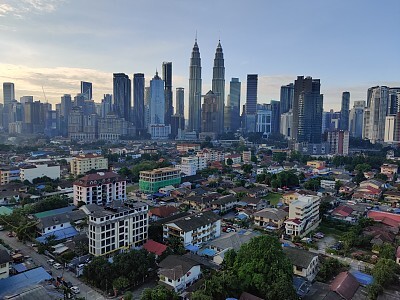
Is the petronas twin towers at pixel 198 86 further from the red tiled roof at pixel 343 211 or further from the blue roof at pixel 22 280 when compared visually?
the blue roof at pixel 22 280

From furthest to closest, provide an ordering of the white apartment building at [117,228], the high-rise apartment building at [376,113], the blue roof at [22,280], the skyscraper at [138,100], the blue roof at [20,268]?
1. the skyscraper at [138,100]
2. the high-rise apartment building at [376,113]
3. the white apartment building at [117,228]
4. the blue roof at [20,268]
5. the blue roof at [22,280]

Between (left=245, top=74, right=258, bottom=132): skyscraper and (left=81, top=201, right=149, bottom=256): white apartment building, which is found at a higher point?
(left=245, top=74, right=258, bottom=132): skyscraper

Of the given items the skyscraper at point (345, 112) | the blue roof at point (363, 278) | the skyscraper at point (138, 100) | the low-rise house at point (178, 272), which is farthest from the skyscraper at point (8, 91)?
the blue roof at point (363, 278)

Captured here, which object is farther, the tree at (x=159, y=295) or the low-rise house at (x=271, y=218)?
the low-rise house at (x=271, y=218)

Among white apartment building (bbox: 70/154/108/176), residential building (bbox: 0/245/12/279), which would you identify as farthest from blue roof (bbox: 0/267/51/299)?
white apartment building (bbox: 70/154/108/176)

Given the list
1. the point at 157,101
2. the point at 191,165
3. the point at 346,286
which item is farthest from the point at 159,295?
the point at 157,101

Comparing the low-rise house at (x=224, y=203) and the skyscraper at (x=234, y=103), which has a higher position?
the skyscraper at (x=234, y=103)

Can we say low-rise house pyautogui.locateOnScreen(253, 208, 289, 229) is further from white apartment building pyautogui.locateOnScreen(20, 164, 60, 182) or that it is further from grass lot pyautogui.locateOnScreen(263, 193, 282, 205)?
white apartment building pyautogui.locateOnScreen(20, 164, 60, 182)

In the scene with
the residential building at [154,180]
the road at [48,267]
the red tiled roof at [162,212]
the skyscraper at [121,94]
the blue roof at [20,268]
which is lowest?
the road at [48,267]
